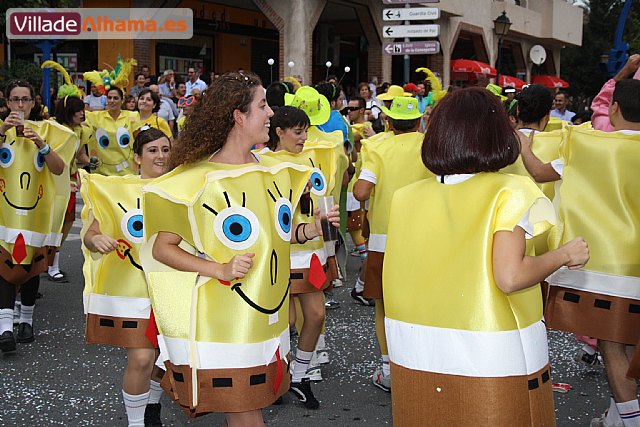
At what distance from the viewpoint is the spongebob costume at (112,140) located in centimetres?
860

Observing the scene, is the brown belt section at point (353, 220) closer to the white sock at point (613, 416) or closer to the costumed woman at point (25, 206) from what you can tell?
the costumed woman at point (25, 206)

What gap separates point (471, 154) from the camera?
2.68 metres

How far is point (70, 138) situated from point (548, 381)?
479cm

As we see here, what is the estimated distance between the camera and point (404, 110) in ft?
17.3

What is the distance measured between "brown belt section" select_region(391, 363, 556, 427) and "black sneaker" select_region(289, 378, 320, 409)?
2183 millimetres

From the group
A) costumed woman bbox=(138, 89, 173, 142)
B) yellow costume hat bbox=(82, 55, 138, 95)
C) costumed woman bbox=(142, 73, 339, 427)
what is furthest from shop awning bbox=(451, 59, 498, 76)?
costumed woman bbox=(142, 73, 339, 427)

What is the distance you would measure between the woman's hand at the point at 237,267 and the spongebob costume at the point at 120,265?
1.31 metres

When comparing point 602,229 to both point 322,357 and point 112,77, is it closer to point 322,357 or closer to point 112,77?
point 322,357

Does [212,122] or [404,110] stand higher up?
[404,110]

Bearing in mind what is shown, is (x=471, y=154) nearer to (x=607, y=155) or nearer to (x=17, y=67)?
(x=607, y=155)

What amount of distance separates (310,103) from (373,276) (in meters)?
→ 1.63

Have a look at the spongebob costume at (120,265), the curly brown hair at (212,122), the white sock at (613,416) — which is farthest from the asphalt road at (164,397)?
the curly brown hair at (212,122)

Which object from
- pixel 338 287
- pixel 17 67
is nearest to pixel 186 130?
pixel 338 287

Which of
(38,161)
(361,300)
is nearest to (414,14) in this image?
(361,300)
